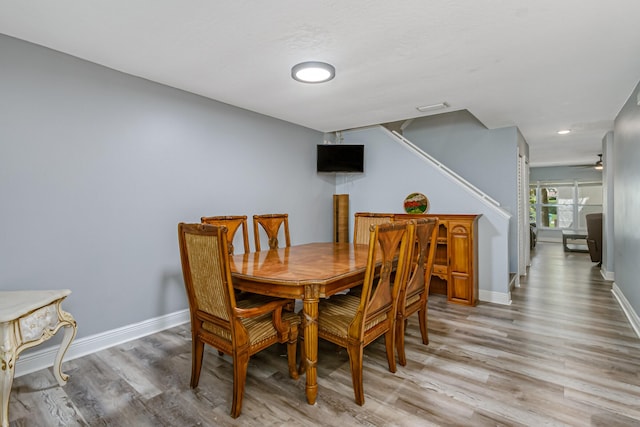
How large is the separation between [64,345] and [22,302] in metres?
0.45

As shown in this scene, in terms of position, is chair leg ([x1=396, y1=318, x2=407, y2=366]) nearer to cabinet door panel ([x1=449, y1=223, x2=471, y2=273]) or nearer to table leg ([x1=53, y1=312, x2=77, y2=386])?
cabinet door panel ([x1=449, y1=223, x2=471, y2=273])

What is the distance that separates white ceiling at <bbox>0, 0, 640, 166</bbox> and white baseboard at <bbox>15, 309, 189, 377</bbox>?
2.18m

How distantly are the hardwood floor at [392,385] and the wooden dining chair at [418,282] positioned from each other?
8.6 inches

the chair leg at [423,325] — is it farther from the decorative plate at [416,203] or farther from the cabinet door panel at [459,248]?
the decorative plate at [416,203]

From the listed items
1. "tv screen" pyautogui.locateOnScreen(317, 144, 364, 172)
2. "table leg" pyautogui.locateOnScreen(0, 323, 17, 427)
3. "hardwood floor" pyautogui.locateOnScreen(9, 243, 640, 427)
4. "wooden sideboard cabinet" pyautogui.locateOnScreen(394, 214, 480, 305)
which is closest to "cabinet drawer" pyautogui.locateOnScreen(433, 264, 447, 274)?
"wooden sideboard cabinet" pyautogui.locateOnScreen(394, 214, 480, 305)

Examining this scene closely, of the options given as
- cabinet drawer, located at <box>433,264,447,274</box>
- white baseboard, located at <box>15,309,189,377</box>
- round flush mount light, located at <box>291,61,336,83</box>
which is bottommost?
white baseboard, located at <box>15,309,189,377</box>

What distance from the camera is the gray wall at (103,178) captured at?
7.27ft

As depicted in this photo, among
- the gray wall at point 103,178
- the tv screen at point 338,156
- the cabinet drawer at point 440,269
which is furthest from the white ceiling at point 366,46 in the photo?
the cabinet drawer at point 440,269

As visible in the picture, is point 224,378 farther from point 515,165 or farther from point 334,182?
point 515,165

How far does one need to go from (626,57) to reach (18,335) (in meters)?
4.33

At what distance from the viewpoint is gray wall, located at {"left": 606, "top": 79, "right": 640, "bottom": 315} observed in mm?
2977

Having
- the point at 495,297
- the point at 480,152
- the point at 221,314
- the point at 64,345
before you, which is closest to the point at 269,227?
the point at 221,314

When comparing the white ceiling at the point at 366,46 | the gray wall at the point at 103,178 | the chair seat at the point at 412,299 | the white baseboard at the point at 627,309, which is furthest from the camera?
the white baseboard at the point at 627,309

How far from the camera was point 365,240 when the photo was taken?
344 cm
